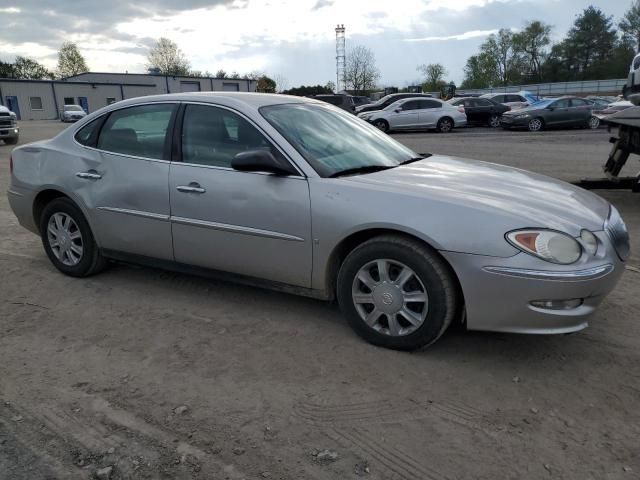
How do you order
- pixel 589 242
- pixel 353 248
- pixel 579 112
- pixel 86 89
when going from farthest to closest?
pixel 86 89 < pixel 579 112 < pixel 353 248 < pixel 589 242

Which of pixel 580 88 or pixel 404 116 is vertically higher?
pixel 580 88

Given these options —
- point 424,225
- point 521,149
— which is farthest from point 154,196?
point 521,149

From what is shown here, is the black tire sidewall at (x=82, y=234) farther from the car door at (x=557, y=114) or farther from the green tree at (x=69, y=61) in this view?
the green tree at (x=69, y=61)

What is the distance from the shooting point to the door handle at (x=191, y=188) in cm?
395

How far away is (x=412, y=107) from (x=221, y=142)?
823 inches

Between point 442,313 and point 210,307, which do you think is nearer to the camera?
point 442,313

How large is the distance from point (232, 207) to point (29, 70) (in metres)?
103

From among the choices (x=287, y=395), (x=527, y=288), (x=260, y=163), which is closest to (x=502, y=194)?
(x=527, y=288)

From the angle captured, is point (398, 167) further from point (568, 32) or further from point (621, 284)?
point (568, 32)

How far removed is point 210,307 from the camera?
167 inches

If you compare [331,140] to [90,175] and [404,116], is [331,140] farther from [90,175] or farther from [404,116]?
[404,116]

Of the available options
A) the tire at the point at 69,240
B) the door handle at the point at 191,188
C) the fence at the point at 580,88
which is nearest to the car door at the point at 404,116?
the tire at the point at 69,240

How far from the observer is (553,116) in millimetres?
22859

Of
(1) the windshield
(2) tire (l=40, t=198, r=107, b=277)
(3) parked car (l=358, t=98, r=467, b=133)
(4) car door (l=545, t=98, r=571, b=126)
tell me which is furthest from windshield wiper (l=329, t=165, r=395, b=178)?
(4) car door (l=545, t=98, r=571, b=126)
